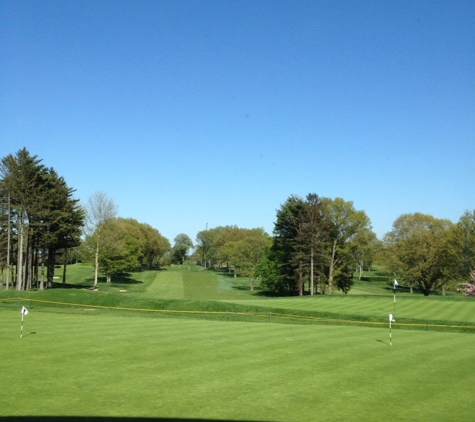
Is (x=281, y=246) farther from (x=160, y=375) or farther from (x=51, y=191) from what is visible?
(x=160, y=375)

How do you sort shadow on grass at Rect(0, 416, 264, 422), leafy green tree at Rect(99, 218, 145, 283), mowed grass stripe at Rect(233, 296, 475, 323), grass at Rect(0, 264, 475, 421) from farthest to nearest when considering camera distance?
leafy green tree at Rect(99, 218, 145, 283) < mowed grass stripe at Rect(233, 296, 475, 323) < grass at Rect(0, 264, 475, 421) < shadow on grass at Rect(0, 416, 264, 422)

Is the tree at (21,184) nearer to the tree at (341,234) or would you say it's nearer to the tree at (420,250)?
the tree at (341,234)

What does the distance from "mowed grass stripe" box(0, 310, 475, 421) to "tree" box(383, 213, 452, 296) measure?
5331 centimetres

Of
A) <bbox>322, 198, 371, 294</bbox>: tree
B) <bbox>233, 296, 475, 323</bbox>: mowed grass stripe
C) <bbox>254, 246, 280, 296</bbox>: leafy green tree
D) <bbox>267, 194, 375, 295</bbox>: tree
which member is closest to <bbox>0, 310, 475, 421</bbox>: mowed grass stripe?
<bbox>233, 296, 475, 323</bbox>: mowed grass stripe

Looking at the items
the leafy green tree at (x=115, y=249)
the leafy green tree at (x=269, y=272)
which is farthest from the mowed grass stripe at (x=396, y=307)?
the leafy green tree at (x=115, y=249)

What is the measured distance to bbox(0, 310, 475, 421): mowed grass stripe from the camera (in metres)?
10.6

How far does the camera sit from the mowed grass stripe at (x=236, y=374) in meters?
10.6

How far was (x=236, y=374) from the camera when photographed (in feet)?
45.4

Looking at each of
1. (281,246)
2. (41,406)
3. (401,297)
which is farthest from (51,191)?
(41,406)

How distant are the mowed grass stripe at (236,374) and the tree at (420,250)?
2099 inches

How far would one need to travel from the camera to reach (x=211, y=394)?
38.5 ft

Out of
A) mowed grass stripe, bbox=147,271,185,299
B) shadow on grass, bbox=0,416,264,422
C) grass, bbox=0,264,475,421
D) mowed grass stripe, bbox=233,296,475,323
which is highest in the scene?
shadow on grass, bbox=0,416,264,422

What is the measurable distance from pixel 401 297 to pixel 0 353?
42933mm

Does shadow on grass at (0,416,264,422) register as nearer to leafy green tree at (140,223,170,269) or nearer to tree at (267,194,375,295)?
tree at (267,194,375,295)
